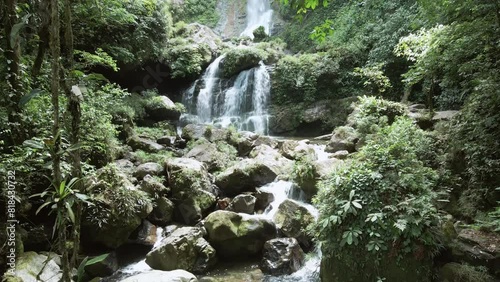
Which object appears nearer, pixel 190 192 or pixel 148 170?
pixel 190 192

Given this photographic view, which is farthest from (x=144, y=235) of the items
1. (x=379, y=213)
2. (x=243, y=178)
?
(x=379, y=213)

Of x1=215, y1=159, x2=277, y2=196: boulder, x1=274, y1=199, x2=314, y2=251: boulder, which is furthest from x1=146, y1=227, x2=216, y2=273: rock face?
x1=215, y1=159, x2=277, y2=196: boulder

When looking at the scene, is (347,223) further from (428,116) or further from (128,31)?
(128,31)

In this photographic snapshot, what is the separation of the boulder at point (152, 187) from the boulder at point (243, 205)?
1.77 m

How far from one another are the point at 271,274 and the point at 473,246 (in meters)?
3.40

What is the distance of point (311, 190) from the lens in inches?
311

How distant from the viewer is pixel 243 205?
25.0ft

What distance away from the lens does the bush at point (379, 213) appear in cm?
Result: 410

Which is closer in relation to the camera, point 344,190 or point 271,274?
point 344,190

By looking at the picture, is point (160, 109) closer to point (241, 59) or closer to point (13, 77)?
point (241, 59)

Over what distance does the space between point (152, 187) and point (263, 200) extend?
2871 millimetres

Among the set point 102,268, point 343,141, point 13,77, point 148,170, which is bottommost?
point 102,268

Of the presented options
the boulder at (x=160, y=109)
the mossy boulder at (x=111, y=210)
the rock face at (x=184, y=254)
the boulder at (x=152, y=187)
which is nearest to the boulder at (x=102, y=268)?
the mossy boulder at (x=111, y=210)

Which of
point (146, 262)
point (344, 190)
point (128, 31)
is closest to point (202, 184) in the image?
point (146, 262)
